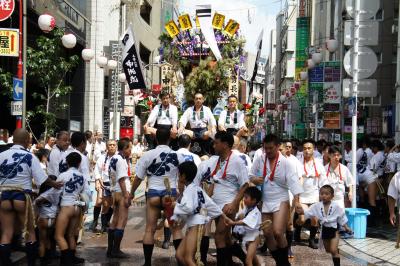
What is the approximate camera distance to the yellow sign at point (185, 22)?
28561 millimetres

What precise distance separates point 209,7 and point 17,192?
22.4 m

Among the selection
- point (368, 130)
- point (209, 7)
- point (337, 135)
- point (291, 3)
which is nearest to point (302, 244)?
point (209, 7)

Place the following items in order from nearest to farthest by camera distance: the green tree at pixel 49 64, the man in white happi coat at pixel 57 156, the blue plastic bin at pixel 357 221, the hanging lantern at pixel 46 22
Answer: the man in white happi coat at pixel 57 156, the blue plastic bin at pixel 357 221, the hanging lantern at pixel 46 22, the green tree at pixel 49 64

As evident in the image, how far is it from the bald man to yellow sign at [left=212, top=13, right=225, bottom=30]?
20.7 metres

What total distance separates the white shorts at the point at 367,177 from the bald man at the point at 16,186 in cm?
960

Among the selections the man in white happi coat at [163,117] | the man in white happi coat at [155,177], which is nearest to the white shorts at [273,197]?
the man in white happi coat at [155,177]

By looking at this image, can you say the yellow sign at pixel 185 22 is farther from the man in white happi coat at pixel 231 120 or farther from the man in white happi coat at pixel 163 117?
the man in white happi coat at pixel 163 117

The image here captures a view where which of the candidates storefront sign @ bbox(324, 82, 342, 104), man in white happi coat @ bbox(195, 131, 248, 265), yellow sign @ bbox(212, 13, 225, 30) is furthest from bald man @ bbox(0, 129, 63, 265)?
yellow sign @ bbox(212, 13, 225, 30)

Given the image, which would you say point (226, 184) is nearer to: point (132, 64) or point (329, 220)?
point (329, 220)

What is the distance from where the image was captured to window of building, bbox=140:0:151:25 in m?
60.6

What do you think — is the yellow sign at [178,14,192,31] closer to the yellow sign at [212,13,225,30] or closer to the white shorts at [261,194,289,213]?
the yellow sign at [212,13,225,30]

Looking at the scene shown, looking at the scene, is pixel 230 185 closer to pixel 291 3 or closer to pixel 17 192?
pixel 17 192

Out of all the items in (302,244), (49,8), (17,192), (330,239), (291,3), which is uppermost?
(291,3)

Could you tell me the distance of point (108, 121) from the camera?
136 feet
